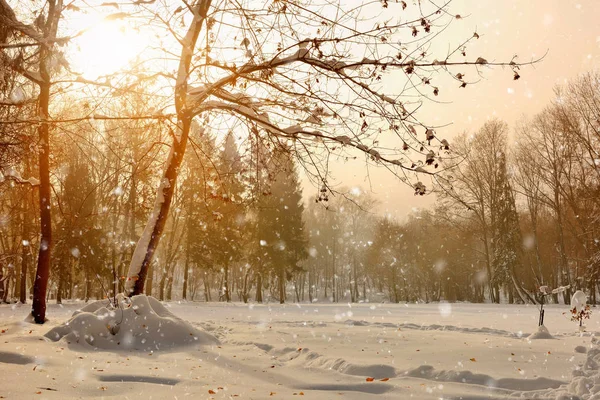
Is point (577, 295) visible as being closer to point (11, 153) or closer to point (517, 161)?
point (11, 153)

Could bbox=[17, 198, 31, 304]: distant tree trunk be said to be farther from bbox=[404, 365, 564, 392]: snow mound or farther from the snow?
the snow

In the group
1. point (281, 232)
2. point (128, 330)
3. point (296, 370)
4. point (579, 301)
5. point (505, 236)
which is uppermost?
point (281, 232)

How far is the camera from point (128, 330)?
294 inches

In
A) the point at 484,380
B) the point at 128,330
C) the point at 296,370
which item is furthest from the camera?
the point at 128,330

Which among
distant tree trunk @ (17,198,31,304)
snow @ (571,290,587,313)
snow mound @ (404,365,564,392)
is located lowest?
snow mound @ (404,365,564,392)

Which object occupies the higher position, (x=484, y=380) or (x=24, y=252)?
(x=24, y=252)

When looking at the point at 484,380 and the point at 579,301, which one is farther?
the point at 579,301

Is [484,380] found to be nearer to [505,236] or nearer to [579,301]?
[579,301]

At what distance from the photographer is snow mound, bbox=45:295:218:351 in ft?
23.4

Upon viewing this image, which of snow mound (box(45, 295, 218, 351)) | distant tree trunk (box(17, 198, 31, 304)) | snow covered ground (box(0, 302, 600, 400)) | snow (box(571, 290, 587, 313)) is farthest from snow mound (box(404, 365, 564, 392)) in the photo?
distant tree trunk (box(17, 198, 31, 304))

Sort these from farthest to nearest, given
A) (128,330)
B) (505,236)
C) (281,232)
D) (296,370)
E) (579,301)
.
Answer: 1. (281,232)
2. (505,236)
3. (579,301)
4. (128,330)
5. (296,370)

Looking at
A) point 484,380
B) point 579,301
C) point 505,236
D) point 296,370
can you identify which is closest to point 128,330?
point 296,370

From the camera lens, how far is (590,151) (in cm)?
2280

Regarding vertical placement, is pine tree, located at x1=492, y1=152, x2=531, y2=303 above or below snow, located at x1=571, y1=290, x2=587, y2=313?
above
